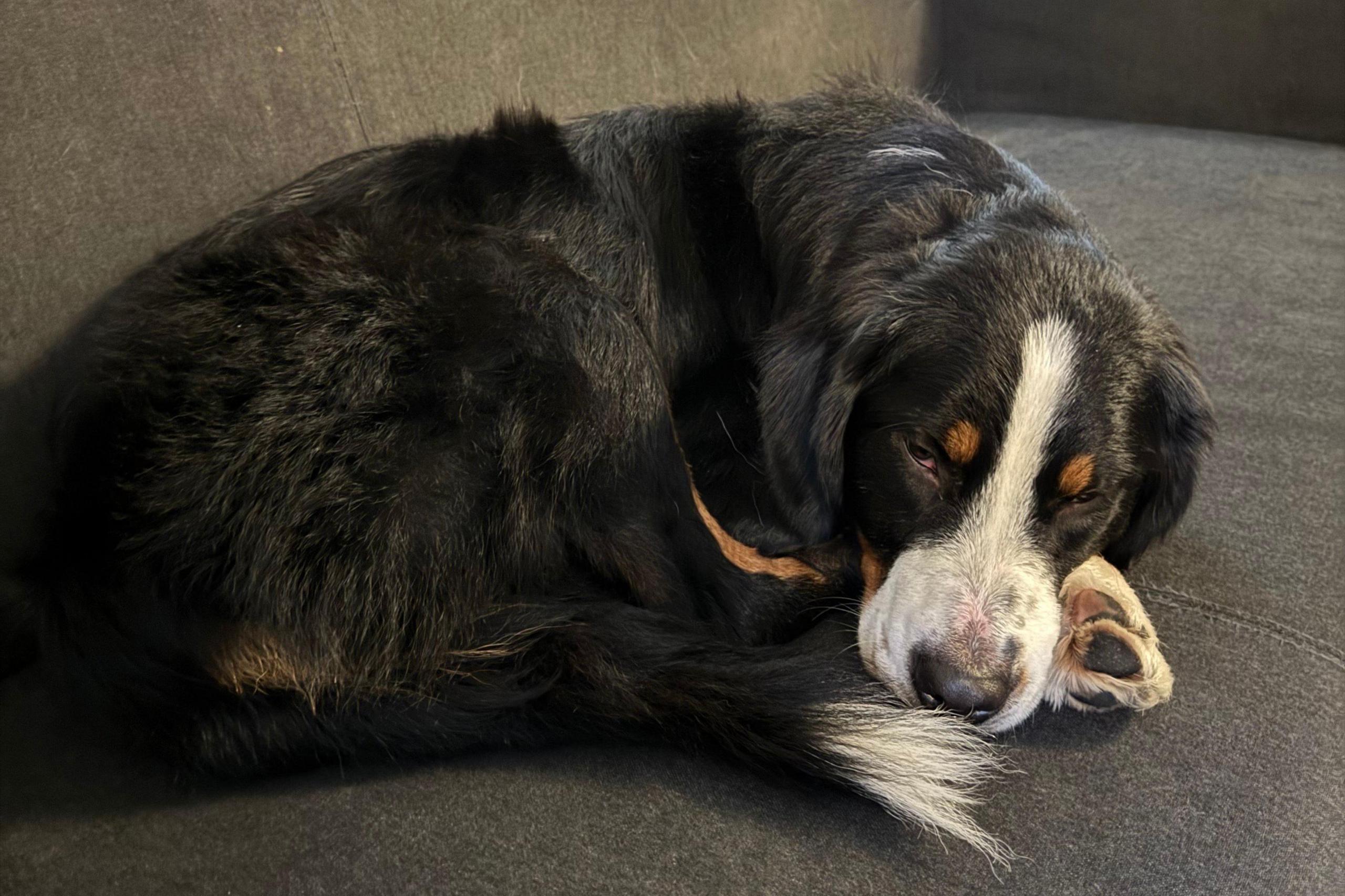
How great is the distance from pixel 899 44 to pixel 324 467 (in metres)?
2.80

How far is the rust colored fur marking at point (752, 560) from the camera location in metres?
1.61

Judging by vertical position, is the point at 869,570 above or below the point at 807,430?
below

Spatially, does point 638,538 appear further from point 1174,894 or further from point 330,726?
point 1174,894

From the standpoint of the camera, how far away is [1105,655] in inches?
53.2

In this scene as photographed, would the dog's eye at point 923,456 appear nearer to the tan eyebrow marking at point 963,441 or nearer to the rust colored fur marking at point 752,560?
the tan eyebrow marking at point 963,441

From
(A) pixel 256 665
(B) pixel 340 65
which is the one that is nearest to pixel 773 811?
(A) pixel 256 665

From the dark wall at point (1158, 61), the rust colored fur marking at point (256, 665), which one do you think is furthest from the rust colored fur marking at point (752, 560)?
the dark wall at point (1158, 61)

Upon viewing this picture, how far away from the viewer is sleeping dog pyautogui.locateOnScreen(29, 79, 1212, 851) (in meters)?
1.27

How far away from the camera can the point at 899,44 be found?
3391mm

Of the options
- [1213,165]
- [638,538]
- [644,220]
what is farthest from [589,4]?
[1213,165]

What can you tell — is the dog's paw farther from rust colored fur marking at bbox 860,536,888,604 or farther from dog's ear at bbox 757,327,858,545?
dog's ear at bbox 757,327,858,545

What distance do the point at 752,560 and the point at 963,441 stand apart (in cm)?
41

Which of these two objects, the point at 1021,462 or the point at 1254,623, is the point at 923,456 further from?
the point at 1254,623

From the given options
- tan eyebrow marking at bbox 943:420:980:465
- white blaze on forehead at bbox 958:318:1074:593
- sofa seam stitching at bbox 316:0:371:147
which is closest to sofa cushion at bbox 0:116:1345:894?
white blaze on forehead at bbox 958:318:1074:593
